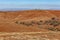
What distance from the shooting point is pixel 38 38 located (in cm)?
1530

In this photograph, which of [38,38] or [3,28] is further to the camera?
[3,28]

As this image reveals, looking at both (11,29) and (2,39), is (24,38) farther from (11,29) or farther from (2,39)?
(11,29)

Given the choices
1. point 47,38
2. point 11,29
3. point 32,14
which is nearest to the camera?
point 47,38

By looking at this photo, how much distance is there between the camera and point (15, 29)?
23828 mm

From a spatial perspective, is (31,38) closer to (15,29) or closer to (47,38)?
(47,38)

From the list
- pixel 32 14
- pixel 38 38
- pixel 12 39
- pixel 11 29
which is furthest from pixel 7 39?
pixel 32 14

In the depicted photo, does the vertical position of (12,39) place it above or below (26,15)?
above

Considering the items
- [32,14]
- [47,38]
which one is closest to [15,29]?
[47,38]

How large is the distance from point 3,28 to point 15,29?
1.47 meters

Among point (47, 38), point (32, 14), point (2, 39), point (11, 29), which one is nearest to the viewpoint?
point (2, 39)

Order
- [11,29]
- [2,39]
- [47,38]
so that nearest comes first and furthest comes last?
[2,39] → [47,38] → [11,29]

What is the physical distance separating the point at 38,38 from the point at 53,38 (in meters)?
1.32

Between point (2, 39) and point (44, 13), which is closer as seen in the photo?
point (2, 39)

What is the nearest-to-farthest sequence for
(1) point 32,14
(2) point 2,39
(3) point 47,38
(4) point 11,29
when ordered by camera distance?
(2) point 2,39 < (3) point 47,38 < (4) point 11,29 < (1) point 32,14
